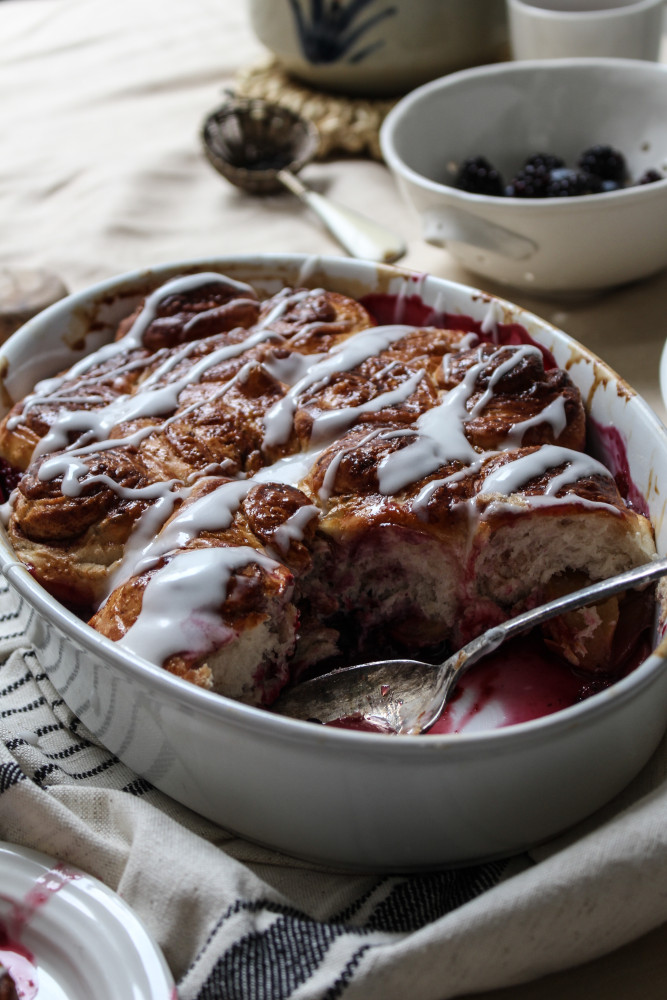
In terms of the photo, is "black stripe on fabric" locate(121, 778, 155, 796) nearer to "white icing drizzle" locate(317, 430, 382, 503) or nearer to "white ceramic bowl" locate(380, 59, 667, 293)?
"white icing drizzle" locate(317, 430, 382, 503)

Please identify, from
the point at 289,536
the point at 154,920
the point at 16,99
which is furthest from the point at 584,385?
the point at 16,99

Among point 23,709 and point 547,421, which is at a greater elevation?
point 547,421

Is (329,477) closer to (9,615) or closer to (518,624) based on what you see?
(518,624)

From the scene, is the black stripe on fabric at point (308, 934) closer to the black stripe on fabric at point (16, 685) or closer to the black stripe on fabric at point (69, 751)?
the black stripe on fabric at point (69, 751)

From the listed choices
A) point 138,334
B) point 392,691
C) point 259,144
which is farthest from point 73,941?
point 259,144

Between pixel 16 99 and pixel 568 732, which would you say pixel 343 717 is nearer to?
pixel 568 732
